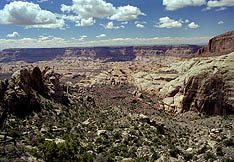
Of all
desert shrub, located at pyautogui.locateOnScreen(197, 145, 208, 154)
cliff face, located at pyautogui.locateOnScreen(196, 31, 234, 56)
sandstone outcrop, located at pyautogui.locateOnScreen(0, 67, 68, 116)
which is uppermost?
cliff face, located at pyautogui.locateOnScreen(196, 31, 234, 56)

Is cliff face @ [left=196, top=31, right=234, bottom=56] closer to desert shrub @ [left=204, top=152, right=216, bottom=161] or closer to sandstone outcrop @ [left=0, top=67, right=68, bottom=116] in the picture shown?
sandstone outcrop @ [left=0, top=67, right=68, bottom=116]

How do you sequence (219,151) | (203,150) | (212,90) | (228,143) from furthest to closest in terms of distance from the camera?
1. (212,90)
2. (228,143)
3. (203,150)
4. (219,151)

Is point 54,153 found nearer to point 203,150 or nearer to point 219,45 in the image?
point 203,150

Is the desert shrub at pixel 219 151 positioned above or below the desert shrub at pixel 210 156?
above

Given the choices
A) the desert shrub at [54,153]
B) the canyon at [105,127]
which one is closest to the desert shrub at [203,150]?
the canyon at [105,127]

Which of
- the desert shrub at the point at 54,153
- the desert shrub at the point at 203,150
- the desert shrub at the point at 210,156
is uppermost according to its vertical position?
the desert shrub at the point at 54,153

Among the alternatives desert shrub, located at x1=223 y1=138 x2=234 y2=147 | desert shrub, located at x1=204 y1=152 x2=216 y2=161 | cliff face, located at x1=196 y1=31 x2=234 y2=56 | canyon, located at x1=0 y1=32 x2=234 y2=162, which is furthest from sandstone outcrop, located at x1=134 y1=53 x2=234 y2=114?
cliff face, located at x1=196 y1=31 x2=234 y2=56

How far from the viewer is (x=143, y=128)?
1305 inches

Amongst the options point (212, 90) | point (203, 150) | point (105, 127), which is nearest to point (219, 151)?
point (203, 150)

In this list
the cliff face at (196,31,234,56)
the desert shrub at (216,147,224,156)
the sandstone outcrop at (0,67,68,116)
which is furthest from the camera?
the cliff face at (196,31,234,56)

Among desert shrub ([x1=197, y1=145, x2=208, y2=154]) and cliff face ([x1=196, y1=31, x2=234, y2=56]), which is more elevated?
cliff face ([x1=196, y1=31, x2=234, y2=56])

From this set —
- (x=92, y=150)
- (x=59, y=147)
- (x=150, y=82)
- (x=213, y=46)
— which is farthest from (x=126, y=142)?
(x=213, y=46)

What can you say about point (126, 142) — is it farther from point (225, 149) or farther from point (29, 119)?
point (29, 119)

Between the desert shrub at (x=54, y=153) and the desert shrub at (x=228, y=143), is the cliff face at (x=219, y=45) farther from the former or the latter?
the desert shrub at (x=54, y=153)
